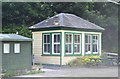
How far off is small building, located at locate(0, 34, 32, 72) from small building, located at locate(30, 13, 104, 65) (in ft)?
19.2

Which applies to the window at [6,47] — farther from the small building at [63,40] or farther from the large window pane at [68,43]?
the large window pane at [68,43]

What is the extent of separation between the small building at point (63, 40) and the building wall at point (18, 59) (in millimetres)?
5786

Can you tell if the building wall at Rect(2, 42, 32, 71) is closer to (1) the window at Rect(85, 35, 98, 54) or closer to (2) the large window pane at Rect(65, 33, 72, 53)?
(2) the large window pane at Rect(65, 33, 72, 53)

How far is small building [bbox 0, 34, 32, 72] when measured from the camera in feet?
55.7

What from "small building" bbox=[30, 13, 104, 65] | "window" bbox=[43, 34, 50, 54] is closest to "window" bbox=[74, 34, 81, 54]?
"small building" bbox=[30, 13, 104, 65]

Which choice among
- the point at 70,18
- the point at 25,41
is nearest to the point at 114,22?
the point at 70,18

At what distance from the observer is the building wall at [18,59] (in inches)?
670

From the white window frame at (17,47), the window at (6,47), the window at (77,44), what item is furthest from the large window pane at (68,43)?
the window at (6,47)

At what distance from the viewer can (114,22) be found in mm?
37281

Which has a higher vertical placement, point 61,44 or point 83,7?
point 83,7

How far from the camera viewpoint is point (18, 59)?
17656 mm

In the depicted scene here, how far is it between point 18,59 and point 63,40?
680cm

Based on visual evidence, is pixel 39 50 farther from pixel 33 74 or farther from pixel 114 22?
pixel 114 22

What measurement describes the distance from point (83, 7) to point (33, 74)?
2070cm
